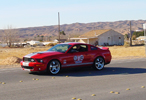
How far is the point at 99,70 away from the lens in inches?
468

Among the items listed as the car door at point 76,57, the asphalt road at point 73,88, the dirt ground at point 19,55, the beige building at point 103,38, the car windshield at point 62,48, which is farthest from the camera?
the beige building at point 103,38

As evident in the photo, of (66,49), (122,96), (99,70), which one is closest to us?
(122,96)

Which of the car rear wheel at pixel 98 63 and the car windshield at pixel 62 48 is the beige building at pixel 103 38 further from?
the car windshield at pixel 62 48

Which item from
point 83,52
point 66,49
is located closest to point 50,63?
point 66,49

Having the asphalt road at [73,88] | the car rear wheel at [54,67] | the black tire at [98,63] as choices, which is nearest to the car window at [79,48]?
the black tire at [98,63]

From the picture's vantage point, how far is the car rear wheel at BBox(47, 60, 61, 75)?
10250 mm

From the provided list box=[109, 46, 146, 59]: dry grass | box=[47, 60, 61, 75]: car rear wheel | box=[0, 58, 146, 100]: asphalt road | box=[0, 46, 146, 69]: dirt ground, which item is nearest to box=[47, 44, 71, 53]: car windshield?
box=[47, 60, 61, 75]: car rear wheel

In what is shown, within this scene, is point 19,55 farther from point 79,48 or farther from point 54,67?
point 54,67

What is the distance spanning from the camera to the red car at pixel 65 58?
10.0m

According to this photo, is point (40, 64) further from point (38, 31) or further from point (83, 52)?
point (38, 31)

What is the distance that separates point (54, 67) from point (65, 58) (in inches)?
27.1

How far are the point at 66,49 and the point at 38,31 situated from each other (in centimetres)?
17056

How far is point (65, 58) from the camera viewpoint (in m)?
10.6

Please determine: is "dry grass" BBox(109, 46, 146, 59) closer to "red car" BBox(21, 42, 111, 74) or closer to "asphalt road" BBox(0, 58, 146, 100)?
"red car" BBox(21, 42, 111, 74)
